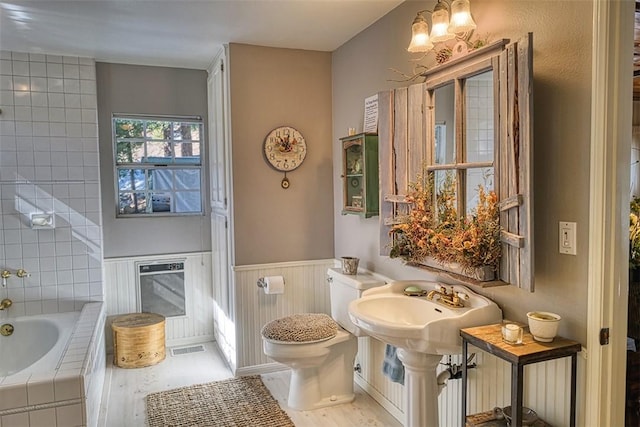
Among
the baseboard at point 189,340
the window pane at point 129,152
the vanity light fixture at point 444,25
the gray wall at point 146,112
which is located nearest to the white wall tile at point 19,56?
the gray wall at point 146,112

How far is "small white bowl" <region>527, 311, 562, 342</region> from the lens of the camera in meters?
1.54

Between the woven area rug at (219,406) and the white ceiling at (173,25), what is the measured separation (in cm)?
243

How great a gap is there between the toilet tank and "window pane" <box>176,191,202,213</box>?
63.7 inches

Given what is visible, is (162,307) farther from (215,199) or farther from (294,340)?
(294,340)

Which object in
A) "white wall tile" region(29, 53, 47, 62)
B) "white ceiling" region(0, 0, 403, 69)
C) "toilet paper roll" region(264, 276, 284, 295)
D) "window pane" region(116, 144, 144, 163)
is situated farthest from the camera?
"window pane" region(116, 144, 144, 163)

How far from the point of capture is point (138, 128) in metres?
3.81

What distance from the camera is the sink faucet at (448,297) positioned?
2.01 meters

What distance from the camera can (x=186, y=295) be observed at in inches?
156

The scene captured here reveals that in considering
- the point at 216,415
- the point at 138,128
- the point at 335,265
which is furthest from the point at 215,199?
the point at 216,415

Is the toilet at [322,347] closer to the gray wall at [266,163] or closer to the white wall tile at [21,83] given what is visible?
the gray wall at [266,163]

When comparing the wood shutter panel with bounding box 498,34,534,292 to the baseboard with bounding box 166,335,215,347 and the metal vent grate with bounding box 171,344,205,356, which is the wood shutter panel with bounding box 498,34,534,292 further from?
the baseboard with bounding box 166,335,215,347

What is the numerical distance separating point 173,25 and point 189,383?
96.9 inches

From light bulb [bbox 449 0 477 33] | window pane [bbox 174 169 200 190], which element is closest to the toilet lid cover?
window pane [bbox 174 169 200 190]

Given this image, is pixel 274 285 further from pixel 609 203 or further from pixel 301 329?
pixel 609 203
